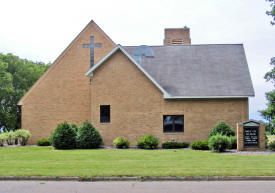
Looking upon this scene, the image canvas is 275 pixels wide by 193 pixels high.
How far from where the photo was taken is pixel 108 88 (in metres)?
29.7

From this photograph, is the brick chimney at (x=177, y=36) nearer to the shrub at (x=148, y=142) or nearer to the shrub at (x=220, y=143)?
the shrub at (x=148, y=142)

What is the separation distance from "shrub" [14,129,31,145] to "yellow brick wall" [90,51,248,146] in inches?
256

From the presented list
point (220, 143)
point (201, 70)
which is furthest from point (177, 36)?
point (220, 143)

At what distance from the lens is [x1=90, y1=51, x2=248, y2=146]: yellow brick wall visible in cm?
2880

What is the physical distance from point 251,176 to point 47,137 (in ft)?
78.1

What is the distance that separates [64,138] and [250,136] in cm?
1221

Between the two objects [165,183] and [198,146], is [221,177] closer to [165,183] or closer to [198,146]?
[165,183]

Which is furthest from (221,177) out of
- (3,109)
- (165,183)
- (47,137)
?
(3,109)

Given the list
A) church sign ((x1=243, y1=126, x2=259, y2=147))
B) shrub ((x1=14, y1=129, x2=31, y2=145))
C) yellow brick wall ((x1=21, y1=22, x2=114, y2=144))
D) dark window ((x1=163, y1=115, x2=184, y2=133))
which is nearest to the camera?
church sign ((x1=243, y1=126, x2=259, y2=147))

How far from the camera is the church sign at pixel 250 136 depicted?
78.0 feet

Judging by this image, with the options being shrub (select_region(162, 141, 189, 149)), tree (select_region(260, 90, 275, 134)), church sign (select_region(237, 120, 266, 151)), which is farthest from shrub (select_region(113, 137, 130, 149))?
tree (select_region(260, 90, 275, 134))

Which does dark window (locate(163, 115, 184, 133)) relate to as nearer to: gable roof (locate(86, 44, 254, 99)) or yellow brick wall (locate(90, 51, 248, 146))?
yellow brick wall (locate(90, 51, 248, 146))

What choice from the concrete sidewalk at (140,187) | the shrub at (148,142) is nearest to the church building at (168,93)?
the shrub at (148,142)

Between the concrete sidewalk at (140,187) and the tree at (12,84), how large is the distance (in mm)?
37489
